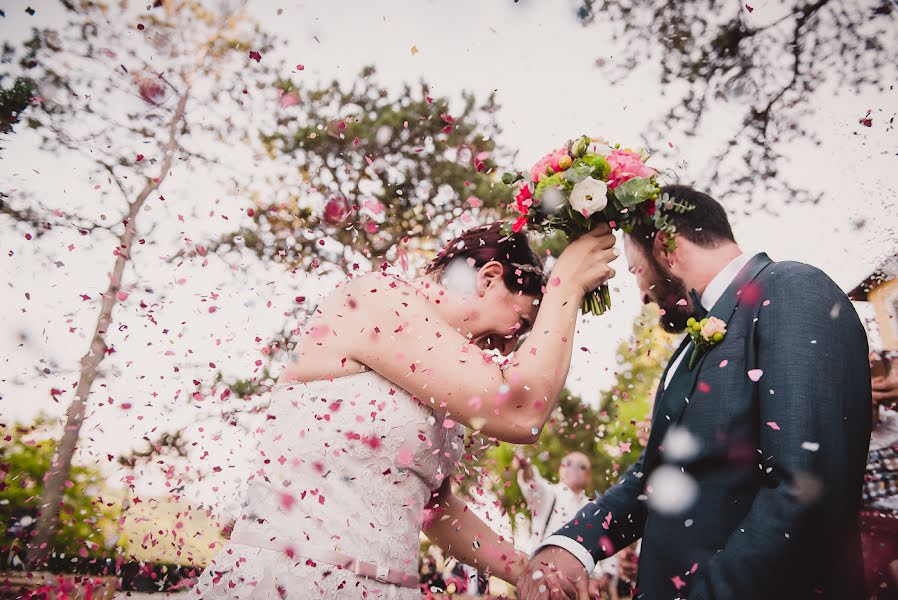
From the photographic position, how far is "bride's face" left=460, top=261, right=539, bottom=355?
2680mm

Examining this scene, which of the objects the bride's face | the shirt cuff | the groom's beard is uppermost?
the groom's beard

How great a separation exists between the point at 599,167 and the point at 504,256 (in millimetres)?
655

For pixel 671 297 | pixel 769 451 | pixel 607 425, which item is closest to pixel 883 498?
pixel 671 297

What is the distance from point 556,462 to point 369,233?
48.1ft

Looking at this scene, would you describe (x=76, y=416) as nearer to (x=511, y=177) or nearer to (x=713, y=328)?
(x=511, y=177)

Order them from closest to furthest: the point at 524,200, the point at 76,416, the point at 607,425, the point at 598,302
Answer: the point at 524,200 → the point at 598,302 → the point at 76,416 → the point at 607,425

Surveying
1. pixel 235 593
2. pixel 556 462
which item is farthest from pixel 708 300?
pixel 556 462

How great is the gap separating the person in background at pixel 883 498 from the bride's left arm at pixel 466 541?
4319mm

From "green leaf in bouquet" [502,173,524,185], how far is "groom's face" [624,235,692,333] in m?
0.84

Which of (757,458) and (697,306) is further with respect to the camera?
(697,306)

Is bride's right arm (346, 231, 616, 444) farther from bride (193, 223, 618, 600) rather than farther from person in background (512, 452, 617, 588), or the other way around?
person in background (512, 452, 617, 588)

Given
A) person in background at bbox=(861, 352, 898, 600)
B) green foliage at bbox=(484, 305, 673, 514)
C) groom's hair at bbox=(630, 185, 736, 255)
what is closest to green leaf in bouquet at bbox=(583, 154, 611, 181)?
groom's hair at bbox=(630, 185, 736, 255)

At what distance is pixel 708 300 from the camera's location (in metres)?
2.72

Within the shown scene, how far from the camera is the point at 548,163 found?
110 inches
